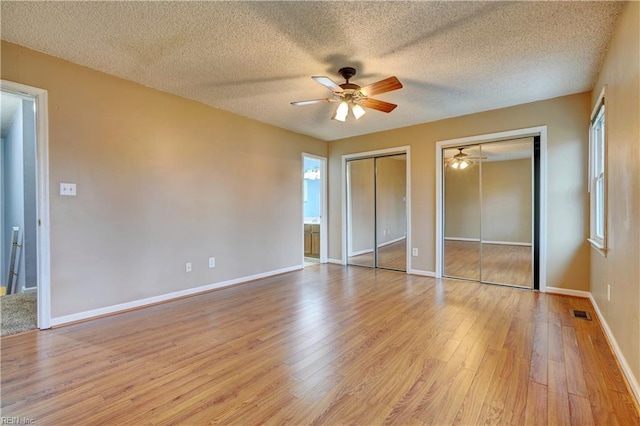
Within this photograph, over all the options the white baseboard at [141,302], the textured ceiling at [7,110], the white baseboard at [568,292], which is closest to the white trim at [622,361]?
the white baseboard at [568,292]

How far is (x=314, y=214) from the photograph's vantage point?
7.12 metres

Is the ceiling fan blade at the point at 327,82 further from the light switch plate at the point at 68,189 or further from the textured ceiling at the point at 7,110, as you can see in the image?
the textured ceiling at the point at 7,110

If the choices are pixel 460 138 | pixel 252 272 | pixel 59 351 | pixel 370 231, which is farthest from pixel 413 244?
pixel 59 351

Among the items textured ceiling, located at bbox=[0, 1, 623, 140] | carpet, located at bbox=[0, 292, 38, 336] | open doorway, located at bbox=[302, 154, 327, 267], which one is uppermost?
textured ceiling, located at bbox=[0, 1, 623, 140]

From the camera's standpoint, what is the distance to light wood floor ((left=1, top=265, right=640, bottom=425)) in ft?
5.19

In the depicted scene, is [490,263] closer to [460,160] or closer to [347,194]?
[460,160]

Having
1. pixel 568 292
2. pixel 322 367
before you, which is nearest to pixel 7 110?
pixel 322 367

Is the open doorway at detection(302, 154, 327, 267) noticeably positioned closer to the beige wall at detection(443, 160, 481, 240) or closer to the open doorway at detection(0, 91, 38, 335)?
the beige wall at detection(443, 160, 481, 240)

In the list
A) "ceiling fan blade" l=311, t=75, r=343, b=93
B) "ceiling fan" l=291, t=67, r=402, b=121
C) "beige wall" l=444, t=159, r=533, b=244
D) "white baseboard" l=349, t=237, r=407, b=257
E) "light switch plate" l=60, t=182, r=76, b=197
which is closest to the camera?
"ceiling fan blade" l=311, t=75, r=343, b=93

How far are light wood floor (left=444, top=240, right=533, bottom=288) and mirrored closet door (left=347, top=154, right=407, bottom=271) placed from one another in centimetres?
79

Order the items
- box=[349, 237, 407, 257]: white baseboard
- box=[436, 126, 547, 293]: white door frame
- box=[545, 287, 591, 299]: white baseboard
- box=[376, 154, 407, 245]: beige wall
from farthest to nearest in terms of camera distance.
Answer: box=[349, 237, 407, 257]: white baseboard
box=[376, 154, 407, 245]: beige wall
box=[436, 126, 547, 293]: white door frame
box=[545, 287, 591, 299]: white baseboard

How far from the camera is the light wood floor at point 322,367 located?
5.19ft

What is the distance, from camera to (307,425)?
1.48 m

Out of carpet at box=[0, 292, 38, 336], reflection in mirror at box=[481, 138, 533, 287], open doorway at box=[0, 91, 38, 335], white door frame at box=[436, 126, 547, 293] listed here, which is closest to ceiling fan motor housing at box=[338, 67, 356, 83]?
white door frame at box=[436, 126, 547, 293]
